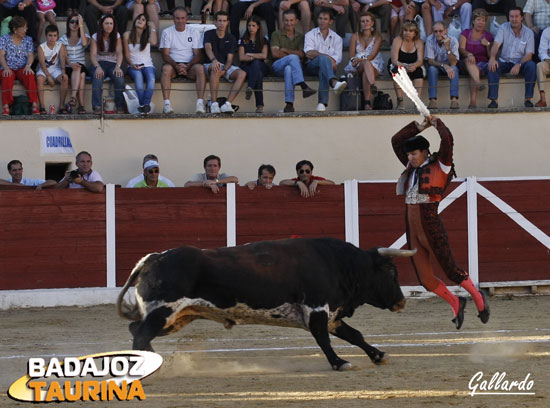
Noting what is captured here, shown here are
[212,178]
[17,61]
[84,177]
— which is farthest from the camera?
[17,61]

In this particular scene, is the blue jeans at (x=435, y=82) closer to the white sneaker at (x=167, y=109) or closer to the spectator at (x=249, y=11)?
the spectator at (x=249, y=11)

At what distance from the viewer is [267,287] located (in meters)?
6.21

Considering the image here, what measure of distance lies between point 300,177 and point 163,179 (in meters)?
1.36

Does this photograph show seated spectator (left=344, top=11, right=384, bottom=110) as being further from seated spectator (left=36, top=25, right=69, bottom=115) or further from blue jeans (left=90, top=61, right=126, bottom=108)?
seated spectator (left=36, top=25, right=69, bottom=115)

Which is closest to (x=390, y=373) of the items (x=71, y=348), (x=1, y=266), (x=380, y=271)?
(x=380, y=271)

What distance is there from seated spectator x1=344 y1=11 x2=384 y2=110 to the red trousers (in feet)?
10.9

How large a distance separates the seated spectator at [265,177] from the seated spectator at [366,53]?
179 cm

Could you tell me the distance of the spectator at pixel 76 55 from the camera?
11.1 metres

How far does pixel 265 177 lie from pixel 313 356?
3.63 m

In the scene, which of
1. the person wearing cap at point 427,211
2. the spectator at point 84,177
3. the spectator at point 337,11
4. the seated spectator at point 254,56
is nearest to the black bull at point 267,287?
the person wearing cap at point 427,211

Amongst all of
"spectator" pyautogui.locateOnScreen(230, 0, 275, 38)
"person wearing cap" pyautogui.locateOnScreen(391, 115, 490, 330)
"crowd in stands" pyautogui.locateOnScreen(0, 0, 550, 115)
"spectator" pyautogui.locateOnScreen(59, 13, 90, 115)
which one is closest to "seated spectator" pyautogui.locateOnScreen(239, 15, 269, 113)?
"crowd in stands" pyautogui.locateOnScreen(0, 0, 550, 115)

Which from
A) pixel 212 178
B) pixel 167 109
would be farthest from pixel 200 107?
pixel 212 178

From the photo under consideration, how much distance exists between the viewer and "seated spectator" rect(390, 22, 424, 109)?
11.4 metres

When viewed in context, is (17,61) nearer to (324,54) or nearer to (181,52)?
(181,52)
